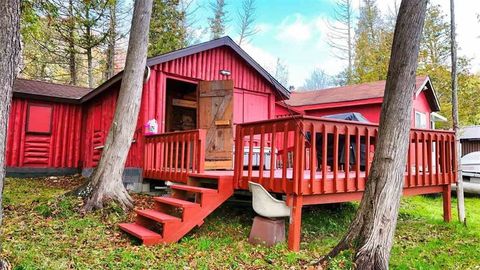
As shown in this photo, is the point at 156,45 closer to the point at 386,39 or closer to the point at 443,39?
the point at 386,39

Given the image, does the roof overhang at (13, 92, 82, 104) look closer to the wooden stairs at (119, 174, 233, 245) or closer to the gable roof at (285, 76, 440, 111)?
the wooden stairs at (119, 174, 233, 245)

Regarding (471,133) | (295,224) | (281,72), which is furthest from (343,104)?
(281,72)

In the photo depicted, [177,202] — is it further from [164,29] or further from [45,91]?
[164,29]

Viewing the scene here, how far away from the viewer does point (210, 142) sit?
7637 millimetres

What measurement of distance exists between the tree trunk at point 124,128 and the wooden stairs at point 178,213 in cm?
114

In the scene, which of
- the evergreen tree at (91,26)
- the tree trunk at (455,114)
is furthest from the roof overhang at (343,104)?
the evergreen tree at (91,26)

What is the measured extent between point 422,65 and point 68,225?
18.4m

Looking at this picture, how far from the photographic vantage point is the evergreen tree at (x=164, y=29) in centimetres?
1634

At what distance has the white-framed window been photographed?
512 inches

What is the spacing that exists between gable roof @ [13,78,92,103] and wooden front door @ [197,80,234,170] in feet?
16.6

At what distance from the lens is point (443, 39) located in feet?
59.4

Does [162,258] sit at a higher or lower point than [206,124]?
lower

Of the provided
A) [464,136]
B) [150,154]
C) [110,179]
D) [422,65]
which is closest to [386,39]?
[422,65]

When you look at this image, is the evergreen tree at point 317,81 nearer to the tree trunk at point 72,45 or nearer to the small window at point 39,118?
the tree trunk at point 72,45
